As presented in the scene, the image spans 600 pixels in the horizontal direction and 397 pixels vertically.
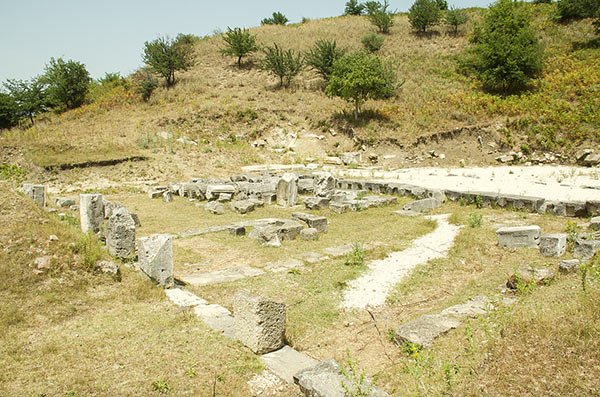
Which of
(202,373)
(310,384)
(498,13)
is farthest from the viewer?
(498,13)

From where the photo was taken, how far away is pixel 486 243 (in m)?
10.3

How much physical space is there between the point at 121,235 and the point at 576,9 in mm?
42341

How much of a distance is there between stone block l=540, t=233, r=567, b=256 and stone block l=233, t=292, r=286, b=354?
6.31 metres

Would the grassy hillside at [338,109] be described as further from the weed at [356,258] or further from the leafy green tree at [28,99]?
the weed at [356,258]

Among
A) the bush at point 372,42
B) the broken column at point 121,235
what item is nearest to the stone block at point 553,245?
the broken column at point 121,235

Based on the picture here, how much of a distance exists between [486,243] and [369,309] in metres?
4.53

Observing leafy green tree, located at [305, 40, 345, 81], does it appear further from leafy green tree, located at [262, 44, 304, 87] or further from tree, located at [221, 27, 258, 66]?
tree, located at [221, 27, 258, 66]

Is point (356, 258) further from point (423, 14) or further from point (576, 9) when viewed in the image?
point (423, 14)

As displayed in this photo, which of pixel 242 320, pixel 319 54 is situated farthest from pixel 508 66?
pixel 242 320

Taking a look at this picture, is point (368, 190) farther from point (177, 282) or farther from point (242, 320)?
point (242, 320)

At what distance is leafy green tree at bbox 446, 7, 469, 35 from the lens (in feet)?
145

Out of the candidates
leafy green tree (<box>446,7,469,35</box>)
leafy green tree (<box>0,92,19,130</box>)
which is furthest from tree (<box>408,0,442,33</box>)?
leafy green tree (<box>0,92,19,130</box>)

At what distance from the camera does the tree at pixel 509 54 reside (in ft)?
97.3

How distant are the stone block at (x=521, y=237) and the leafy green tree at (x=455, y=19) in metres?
39.7
